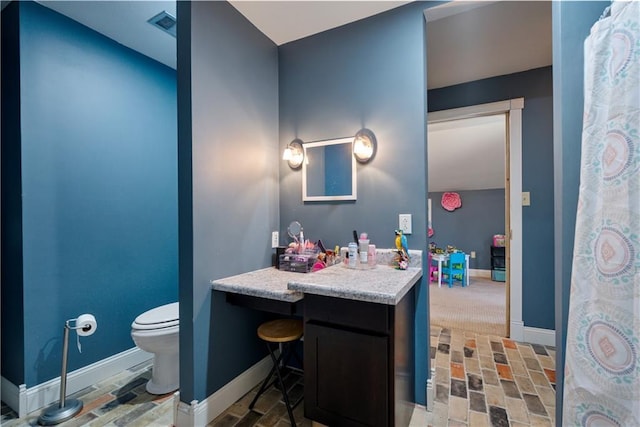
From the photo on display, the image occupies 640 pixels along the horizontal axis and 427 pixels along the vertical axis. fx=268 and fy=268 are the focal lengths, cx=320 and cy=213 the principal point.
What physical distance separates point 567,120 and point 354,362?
4.36 ft

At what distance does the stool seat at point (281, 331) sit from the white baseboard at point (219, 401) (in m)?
0.41

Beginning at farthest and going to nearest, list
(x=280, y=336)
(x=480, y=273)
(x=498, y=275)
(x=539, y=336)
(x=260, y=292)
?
(x=480, y=273) → (x=498, y=275) → (x=539, y=336) → (x=280, y=336) → (x=260, y=292)

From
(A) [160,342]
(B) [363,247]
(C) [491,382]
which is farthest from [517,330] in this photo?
(A) [160,342]

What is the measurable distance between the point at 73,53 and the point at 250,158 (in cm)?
138

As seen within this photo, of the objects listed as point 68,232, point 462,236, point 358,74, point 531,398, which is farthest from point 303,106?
point 462,236

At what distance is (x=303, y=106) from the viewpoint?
206cm

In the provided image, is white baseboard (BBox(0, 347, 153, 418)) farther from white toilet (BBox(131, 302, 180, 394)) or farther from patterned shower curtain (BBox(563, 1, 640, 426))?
patterned shower curtain (BBox(563, 1, 640, 426))

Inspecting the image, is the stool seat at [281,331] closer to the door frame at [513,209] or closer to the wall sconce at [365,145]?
the wall sconce at [365,145]

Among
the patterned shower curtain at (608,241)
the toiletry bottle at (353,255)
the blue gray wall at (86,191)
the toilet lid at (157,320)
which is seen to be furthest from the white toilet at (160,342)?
the patterned shower curtain at (608,241)

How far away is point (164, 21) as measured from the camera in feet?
6.18

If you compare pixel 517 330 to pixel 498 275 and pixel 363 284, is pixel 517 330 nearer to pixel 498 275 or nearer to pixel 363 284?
pixel 363 284

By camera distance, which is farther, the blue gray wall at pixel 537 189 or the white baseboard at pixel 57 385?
the blue gray wall at pixel 537 189

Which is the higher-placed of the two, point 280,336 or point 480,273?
point 280,336

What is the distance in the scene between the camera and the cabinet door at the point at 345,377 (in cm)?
117
